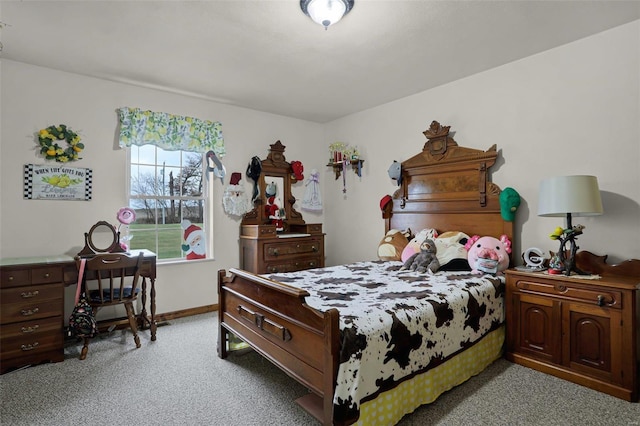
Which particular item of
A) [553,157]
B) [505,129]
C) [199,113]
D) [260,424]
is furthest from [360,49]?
[260,424]

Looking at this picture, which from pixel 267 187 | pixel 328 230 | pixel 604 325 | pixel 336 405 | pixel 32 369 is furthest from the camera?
pixel 328 230

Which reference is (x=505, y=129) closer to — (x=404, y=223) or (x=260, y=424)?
(x=404, y=223)

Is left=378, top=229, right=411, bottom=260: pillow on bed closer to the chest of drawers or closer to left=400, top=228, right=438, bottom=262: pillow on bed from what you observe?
left=400, top=228, right=438, bottom=262: pillow on bed

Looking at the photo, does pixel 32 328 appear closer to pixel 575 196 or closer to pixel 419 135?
pixel 419 135

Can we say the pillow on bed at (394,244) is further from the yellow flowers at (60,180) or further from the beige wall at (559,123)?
the yellow flowers at (60,180)

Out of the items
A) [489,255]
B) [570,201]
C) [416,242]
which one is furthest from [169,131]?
[570,201]

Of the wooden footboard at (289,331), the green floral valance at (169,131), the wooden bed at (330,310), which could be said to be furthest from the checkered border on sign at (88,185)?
the wooden footboard at (289,331)

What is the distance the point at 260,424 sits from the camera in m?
1.88

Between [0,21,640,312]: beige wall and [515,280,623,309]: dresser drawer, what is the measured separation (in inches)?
22.1

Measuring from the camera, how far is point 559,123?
283 centimetres

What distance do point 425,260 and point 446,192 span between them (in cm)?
88

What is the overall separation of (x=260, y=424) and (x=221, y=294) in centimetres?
121

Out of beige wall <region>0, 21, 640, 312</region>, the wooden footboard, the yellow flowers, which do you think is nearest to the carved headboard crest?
beige wall <region>0, 21, 640, 312</region>

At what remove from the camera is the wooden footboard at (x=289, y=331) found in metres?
1.62
